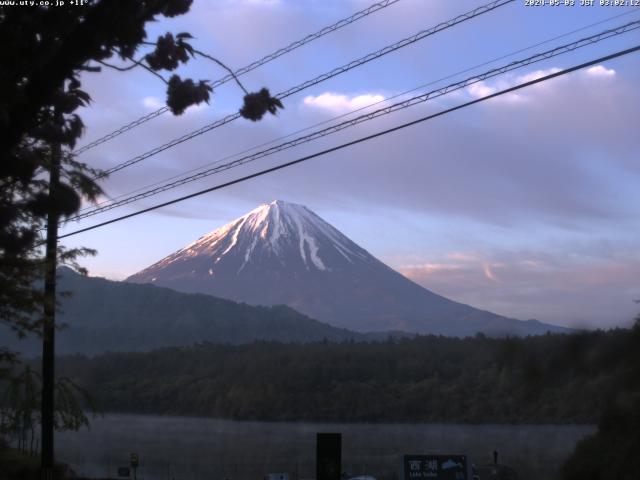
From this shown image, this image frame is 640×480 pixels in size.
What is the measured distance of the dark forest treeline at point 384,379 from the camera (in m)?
19.8

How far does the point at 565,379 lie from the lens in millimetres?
19938

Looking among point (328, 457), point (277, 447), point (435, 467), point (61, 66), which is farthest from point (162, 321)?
point (61, 66)

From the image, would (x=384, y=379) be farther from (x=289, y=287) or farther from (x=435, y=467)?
(x=289, y=287)

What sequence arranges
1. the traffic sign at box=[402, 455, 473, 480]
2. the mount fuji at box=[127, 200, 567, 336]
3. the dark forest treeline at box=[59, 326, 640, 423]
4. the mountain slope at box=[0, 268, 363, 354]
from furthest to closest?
the mount fuji at box=[127, 200, 567, 336] < the mountain slope at box=[0, 268, 363, 354] < the traffic sign at box=[402, 455, 473, 480] < the dark forest treeline at box=[59, 326, 640, 423]

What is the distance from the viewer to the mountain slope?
87.4 meters

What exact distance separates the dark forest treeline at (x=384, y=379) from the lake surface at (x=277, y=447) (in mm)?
1289

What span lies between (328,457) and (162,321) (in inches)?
3994

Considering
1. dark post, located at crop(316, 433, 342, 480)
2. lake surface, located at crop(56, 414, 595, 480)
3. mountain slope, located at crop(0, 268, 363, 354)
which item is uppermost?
mountain slope, located at crop(0, 268, 363, 354)

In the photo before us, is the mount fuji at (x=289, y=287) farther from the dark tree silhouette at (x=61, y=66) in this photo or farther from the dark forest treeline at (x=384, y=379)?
the dark tree silhouette at (x=61, y=66)

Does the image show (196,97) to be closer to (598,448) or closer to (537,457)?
(598,448)

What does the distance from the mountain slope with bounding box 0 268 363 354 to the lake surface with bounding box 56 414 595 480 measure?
2458 cm

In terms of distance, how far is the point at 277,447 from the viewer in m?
48.2

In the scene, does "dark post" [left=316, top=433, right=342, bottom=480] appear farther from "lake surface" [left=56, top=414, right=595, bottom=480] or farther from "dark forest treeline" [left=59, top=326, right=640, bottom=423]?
"lake surface" [left=56, top=414, right=595, bottom=480]

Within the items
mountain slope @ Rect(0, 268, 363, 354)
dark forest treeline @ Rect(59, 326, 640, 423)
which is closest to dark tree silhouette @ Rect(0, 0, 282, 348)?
dark forest treeline @ Rect(59, 326, 640, 423)
